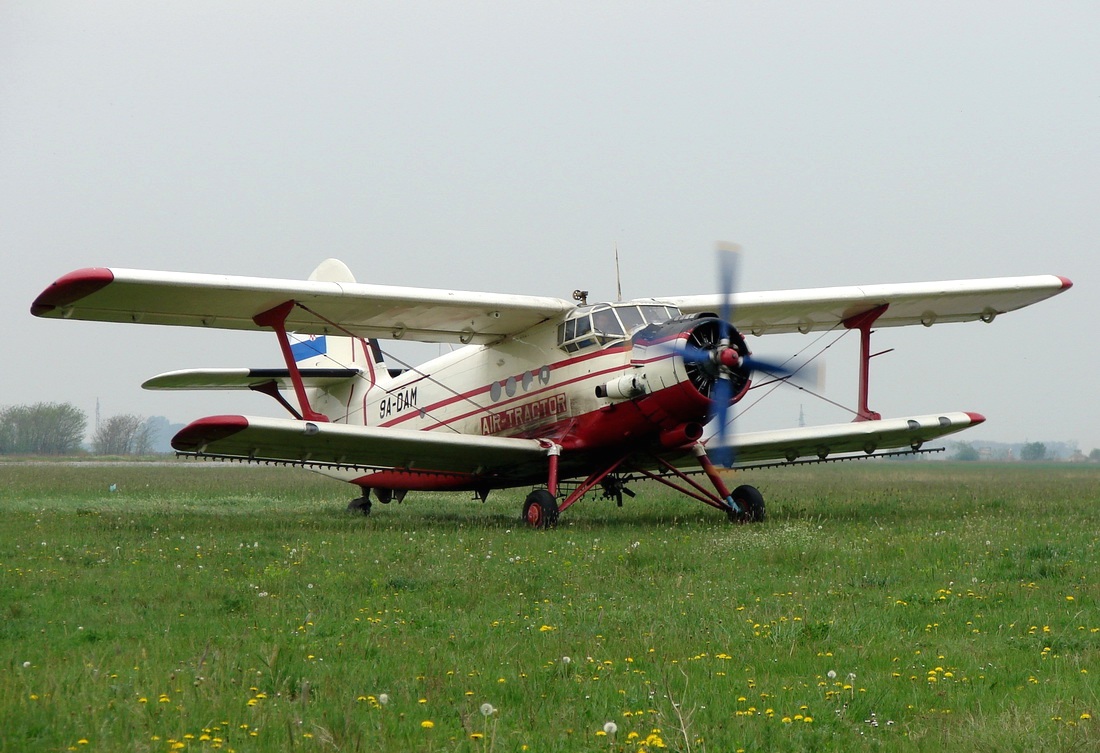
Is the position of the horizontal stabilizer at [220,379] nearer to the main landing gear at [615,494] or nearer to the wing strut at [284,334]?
the wing strut at [284,334]

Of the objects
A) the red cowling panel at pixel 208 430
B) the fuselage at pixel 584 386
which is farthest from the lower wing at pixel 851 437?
the red cowling panel at pixel 208 430

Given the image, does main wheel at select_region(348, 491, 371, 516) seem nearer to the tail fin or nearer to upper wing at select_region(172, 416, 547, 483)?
the tail fin

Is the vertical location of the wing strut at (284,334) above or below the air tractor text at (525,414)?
above

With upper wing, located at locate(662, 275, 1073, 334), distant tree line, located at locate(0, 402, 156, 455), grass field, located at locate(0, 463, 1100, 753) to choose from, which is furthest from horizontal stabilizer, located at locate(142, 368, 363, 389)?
distant tree line, located at locate(0, 402, 156, 455)

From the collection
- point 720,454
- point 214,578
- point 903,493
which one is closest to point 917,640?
point 214,578

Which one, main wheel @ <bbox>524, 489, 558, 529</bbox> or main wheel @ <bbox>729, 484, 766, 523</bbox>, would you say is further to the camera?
main wheel @ <bbox>729, 484, 766, 523</bbox>

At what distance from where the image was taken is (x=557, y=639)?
24.1 ft

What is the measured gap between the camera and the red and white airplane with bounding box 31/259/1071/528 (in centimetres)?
1516

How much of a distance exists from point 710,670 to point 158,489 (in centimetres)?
2572

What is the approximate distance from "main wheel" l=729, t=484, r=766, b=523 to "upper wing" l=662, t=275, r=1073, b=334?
3.54 meters

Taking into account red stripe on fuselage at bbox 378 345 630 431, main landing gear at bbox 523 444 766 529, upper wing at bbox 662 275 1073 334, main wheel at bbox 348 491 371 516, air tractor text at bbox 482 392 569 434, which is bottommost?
main wheel at bbox 348 491 371 516

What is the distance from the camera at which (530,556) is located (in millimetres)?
11680

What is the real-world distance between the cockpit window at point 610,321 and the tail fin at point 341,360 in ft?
21.2

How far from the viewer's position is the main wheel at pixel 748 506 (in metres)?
16.2
